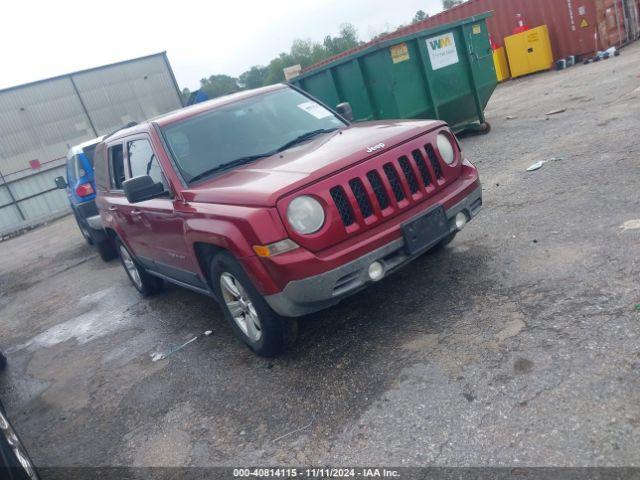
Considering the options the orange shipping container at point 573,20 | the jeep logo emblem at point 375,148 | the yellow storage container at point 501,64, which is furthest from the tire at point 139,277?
the yellow storage container at point 501,64

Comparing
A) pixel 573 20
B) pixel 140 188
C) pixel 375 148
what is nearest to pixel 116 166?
→ pixel 140 188

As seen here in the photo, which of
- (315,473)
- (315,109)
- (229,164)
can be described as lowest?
(315,473)

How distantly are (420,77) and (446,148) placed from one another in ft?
19.0

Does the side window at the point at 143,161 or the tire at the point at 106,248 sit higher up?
the side window at the point at 143,161

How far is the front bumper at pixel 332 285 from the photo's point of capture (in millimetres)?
3246

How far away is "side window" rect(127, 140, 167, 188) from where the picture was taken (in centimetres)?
437

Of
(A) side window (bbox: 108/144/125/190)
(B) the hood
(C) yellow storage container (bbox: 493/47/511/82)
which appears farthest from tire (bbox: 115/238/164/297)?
(C) yellow storage container (bbox: 493/47/511/82)

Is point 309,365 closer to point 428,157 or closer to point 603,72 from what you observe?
point 428,157

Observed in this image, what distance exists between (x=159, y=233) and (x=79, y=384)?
144cm

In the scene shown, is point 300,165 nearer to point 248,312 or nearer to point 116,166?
point 248,312

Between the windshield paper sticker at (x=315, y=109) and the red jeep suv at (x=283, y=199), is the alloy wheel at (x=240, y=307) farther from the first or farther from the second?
the windshield paper sticker at (x=315, y=109)

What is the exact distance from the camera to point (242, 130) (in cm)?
447

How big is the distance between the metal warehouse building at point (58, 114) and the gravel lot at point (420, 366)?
1981cm

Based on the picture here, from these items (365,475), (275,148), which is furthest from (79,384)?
(365,475)
